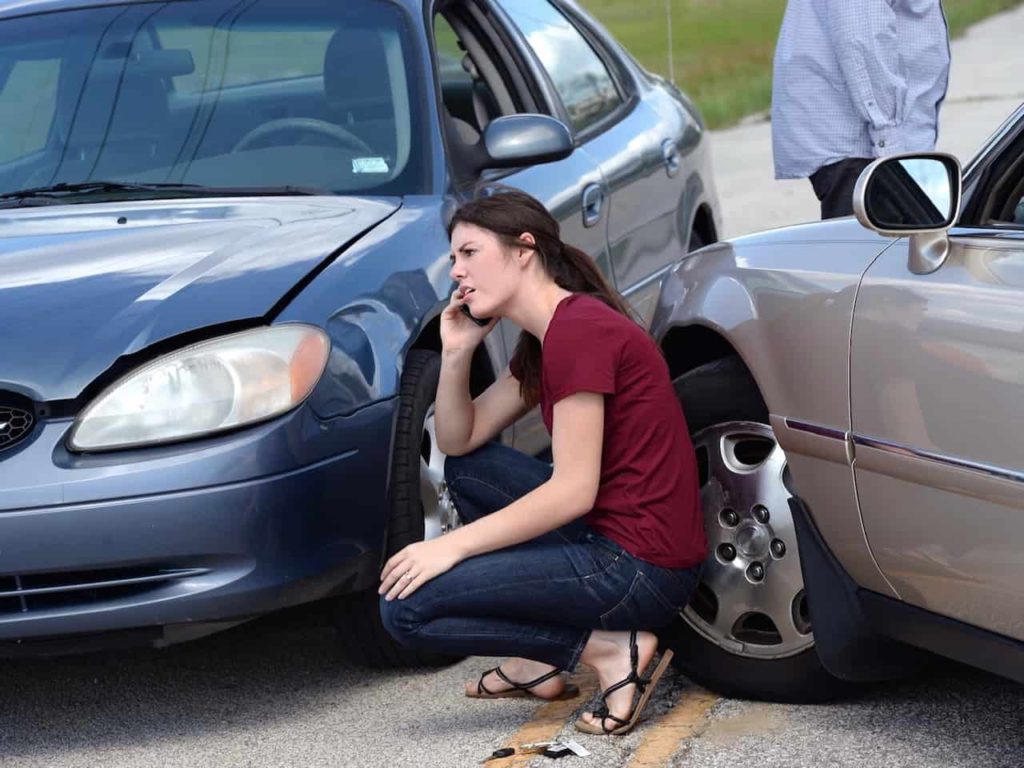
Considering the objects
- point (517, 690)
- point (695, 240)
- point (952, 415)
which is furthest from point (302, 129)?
point (695, 240)

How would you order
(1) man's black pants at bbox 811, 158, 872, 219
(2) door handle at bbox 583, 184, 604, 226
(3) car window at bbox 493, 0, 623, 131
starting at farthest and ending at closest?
(3) car window at bbox 493, 0, 623, 131 < (1) man's black pants at bbox 811, 158, 872, 219 < (2) door handle at bbox 583, 184, 604, 226

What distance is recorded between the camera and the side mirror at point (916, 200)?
3470mm

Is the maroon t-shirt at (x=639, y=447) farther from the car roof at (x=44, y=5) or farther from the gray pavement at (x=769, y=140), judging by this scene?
the gray pavement at (x=769, y=140)

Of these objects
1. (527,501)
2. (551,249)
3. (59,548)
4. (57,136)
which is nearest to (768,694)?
(527,501)

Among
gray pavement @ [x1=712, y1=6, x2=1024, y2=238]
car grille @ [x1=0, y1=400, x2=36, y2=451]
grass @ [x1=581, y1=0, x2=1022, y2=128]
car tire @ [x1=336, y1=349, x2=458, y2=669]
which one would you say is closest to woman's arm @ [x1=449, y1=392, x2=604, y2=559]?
car tire @ [x1=336, y1=349, x2=458, y2=669]

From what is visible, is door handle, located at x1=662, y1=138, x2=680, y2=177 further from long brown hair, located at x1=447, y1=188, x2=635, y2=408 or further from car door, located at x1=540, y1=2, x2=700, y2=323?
long brown hair, located at x1=447, y1=188, x2=635, y2=408

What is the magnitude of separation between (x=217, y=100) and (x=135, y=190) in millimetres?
376

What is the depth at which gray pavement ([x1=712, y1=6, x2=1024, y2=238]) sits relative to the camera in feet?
41.6

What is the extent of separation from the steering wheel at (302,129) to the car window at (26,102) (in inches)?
24.1

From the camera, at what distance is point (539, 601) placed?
395 cm

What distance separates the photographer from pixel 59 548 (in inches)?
151

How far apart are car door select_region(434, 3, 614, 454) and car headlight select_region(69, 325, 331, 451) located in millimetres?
1456

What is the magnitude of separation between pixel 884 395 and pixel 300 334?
125 centimetres

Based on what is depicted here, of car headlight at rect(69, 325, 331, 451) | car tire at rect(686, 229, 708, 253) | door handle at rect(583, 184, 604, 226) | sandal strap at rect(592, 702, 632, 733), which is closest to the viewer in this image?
car headlight at rect(69, 325, 331, 451)
